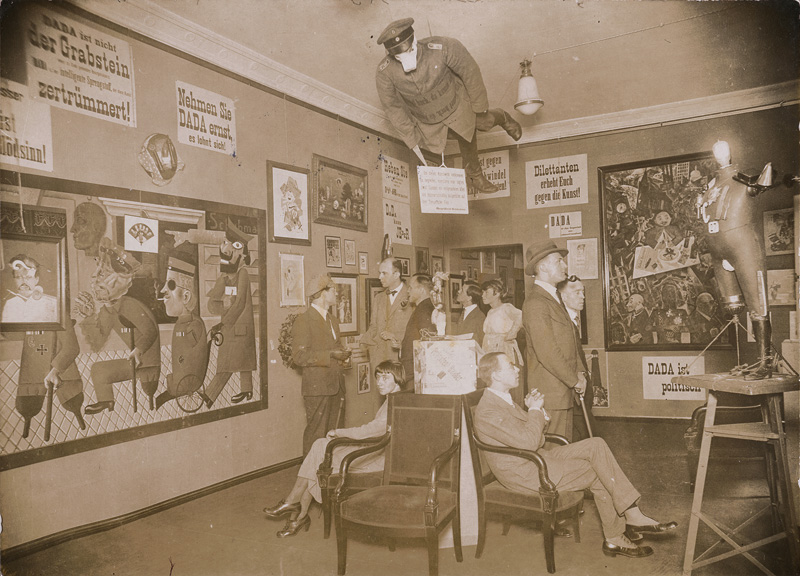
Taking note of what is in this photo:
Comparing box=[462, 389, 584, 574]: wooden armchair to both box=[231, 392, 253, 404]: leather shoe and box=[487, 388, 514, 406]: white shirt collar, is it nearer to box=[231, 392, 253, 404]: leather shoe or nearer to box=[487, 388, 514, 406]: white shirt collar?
box=[487, 388, 514, 406]: white shirt collar

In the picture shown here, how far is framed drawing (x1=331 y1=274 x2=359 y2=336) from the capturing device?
3.99 m

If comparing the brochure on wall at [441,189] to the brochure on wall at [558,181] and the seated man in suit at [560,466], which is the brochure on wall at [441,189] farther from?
the brochure on wall at [558,181]

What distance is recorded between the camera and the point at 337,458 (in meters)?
3.19

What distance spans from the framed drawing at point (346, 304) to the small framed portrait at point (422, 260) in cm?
59

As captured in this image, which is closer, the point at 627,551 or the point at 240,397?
the point at 627,551

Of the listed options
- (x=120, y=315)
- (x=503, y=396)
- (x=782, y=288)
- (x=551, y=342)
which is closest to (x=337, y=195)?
(x=120, y=315)

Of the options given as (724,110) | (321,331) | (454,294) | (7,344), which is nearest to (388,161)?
(454,294)

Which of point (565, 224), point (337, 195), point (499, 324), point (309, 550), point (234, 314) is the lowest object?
point (309, 550)

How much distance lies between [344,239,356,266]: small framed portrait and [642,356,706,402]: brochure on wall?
7.97 ft

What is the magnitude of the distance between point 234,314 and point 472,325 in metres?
1.82

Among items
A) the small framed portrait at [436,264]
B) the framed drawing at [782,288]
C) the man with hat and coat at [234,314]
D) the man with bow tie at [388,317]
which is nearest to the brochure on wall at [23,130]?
the man with hat and coat at [234,314]

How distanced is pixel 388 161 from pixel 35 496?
3165 millimetres

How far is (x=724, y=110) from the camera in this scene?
389 centimetres

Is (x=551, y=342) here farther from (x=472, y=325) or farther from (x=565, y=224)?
(x=565, y=224)
